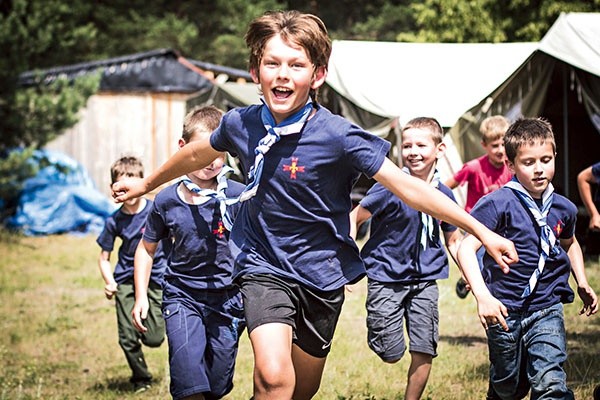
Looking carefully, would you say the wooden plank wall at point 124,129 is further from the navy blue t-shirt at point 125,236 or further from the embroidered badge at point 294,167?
the embroidered badge at point 294,167

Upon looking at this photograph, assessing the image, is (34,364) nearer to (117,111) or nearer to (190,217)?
(190,217)

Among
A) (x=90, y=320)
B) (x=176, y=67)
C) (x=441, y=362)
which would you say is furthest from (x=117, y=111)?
(x=441, y=362)

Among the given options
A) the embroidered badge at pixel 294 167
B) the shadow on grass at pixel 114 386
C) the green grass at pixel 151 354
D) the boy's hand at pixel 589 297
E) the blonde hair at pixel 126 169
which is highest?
the blonde hair at pixel 126 169

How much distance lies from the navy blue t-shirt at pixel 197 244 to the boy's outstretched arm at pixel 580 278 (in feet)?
5.91

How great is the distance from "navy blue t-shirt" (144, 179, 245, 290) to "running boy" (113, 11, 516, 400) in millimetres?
831

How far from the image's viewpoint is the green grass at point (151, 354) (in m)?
6.62

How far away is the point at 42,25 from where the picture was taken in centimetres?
1869

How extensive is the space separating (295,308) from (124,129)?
1914 centimetres

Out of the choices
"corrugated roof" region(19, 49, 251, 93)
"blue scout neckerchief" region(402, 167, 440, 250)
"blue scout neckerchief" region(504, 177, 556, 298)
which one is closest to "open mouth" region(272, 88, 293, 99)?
"blue scout neckerchief" region(504, 177, 556, 298)

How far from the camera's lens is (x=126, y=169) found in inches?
273

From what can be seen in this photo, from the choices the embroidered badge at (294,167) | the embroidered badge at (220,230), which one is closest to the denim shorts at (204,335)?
the embroidered badge at (220,230)


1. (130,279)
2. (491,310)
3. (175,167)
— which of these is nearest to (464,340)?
(130,279)

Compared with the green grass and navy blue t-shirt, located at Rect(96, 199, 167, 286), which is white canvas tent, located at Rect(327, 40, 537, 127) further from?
navy blue t-shirt, located at Rect(96, 199, 167, 286)

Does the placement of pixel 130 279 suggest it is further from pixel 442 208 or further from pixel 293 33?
pixel 442 208
